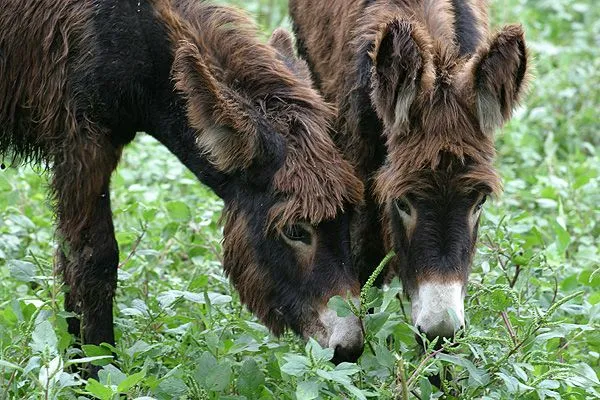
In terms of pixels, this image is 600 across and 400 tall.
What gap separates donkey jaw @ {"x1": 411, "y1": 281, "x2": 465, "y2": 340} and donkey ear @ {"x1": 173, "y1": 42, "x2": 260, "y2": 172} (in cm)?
105

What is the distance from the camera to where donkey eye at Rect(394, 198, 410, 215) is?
5.27m

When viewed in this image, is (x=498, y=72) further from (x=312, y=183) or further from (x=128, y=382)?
(x=128, y=382)

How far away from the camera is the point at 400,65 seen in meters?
5.27

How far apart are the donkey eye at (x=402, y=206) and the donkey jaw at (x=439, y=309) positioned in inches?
15.8

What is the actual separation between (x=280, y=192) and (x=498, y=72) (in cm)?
117

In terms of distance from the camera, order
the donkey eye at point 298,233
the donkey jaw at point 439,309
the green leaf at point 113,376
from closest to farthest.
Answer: the green leaf at point 113,376
the donkey jaw at point 439,309
the donkey eye at point 298,233

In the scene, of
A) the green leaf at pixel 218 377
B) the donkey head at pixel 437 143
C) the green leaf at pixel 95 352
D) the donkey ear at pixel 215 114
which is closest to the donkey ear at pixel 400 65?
the donkey head at pixel 437 143

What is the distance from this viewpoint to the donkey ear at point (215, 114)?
5.12m

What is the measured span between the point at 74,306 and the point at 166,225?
1.41m

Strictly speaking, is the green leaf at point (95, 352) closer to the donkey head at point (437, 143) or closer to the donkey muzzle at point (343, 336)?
the donkey muzzle at point (343, 336)

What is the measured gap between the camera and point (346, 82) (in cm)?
609

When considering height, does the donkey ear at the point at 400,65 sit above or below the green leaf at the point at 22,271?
above

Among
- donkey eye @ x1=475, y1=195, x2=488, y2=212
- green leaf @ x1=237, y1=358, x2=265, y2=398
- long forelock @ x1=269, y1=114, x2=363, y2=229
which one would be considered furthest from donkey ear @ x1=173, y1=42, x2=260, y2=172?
donkey eye @ x1=475, y1=195, x2=488, y2=212

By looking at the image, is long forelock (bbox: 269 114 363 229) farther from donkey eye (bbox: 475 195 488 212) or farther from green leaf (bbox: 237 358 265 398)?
green leaf (bbox: 237 358 265 398)
